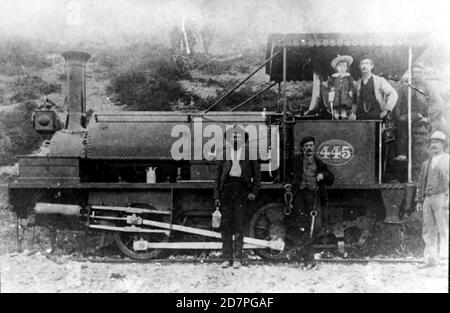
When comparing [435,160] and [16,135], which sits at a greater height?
[16,135]

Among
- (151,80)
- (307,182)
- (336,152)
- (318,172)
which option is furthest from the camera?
(151,80)

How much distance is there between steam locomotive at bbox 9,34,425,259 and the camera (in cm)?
733

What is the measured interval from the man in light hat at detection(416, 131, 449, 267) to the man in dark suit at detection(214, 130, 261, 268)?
2215mm

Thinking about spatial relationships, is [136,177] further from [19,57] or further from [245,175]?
[19,57]

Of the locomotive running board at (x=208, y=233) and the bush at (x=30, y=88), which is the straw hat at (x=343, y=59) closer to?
the locomotive running board at (x=208, y=233)

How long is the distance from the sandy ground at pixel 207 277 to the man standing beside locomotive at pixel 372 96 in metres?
2.24

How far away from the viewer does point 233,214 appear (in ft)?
22.6

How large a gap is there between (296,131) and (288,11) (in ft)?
45.0

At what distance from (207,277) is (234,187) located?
1.25 m

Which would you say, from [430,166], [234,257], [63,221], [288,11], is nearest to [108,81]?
[288,11]

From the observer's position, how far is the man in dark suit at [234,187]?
6.82 meters

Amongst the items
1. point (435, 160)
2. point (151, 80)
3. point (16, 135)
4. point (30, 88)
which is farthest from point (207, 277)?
point (30, 88)

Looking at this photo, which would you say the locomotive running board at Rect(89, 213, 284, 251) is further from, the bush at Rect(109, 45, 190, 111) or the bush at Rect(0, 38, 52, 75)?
the bush at Rect(0, 38, 52, 75)

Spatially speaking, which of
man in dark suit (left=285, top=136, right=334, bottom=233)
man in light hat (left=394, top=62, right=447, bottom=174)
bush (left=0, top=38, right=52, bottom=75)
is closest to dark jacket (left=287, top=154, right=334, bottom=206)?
man in dark suit (left=285, top=136, right=334, bottom=233)
